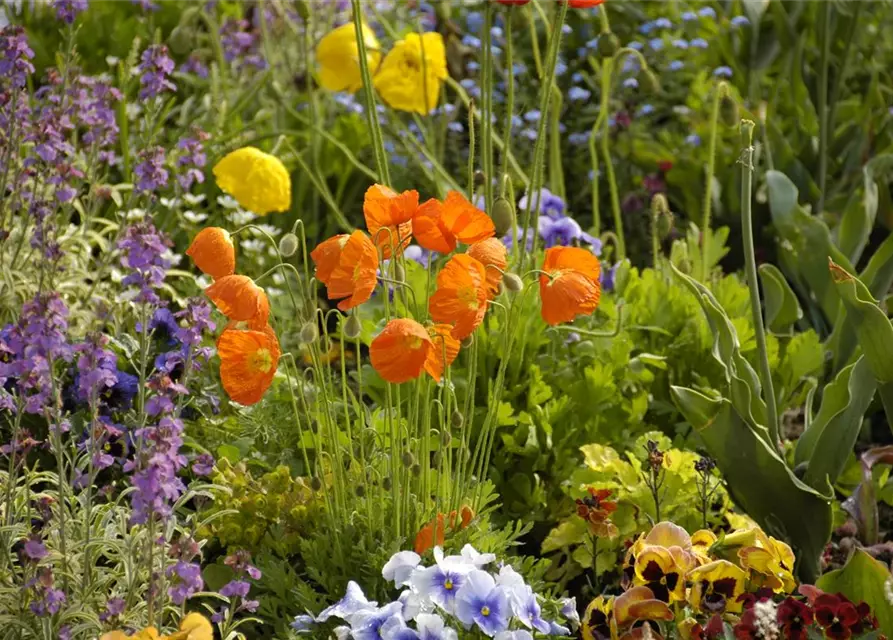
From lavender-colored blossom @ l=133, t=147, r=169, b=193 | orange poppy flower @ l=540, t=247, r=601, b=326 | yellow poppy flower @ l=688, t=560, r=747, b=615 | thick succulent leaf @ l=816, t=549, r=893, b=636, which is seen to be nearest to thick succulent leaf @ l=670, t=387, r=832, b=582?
thick succulent leaf @ l=816, t=549, r=893, b=636

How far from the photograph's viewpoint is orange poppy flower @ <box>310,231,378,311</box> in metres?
1.72

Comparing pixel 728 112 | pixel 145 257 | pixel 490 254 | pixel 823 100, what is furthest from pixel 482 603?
pixel 823 100

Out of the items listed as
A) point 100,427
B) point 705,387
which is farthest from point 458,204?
point 705,387

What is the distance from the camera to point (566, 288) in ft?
5.99

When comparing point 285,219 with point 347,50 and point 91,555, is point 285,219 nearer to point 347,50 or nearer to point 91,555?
point 347,50

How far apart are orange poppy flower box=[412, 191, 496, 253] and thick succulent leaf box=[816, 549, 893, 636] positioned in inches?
33.4

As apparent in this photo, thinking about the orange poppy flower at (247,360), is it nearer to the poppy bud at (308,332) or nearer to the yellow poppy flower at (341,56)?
the poppy bud at (308,332)

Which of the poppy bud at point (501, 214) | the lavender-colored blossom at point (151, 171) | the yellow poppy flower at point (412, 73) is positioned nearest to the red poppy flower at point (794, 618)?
the poppy bud at point (501, 214)

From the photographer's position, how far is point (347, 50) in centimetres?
323

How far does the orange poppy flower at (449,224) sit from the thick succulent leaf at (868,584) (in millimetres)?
849

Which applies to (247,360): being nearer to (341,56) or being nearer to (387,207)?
Answer: (387,207)

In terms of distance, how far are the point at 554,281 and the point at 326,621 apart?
25.0 inches

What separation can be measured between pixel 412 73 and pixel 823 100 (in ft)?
4.52

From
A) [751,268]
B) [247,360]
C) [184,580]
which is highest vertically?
[247,360]
